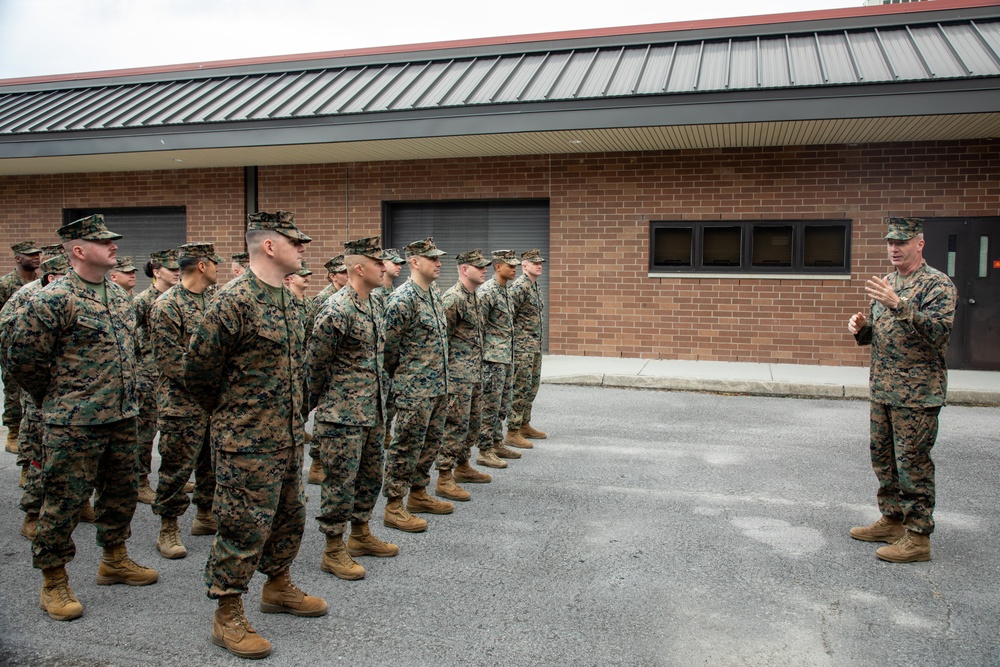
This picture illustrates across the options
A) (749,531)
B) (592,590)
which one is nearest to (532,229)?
(749,531)

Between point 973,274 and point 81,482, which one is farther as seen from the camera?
point 973,274

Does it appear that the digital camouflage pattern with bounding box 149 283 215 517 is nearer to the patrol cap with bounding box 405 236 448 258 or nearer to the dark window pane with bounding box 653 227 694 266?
the patrol cap with bounding box 405 236 448 258

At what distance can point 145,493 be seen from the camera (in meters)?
5.99

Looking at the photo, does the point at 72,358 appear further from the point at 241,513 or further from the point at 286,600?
the point at 286,600

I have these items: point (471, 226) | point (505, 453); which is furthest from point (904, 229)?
point (471, 226)

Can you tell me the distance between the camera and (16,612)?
4.02 m

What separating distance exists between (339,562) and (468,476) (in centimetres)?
206

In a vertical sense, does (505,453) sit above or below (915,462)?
below

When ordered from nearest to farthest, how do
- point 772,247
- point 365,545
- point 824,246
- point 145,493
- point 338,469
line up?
1. point 338,469
2. point 365,545
3. point 145,493
4. point 824,246
5. point 772,247

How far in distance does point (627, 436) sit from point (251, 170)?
1029 centimetres

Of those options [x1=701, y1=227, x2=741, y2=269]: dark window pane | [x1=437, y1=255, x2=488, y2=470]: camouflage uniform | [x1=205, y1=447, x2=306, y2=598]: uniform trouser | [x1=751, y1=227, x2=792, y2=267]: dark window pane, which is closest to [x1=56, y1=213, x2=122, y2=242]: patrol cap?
[x1=205, y1=447, x2=306, y2=598]: uniform trouser

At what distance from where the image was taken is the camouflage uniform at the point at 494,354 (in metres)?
6.92

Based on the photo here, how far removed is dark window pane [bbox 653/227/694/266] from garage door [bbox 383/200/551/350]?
6.51ft

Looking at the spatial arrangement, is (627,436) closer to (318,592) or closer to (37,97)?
(318,592)
